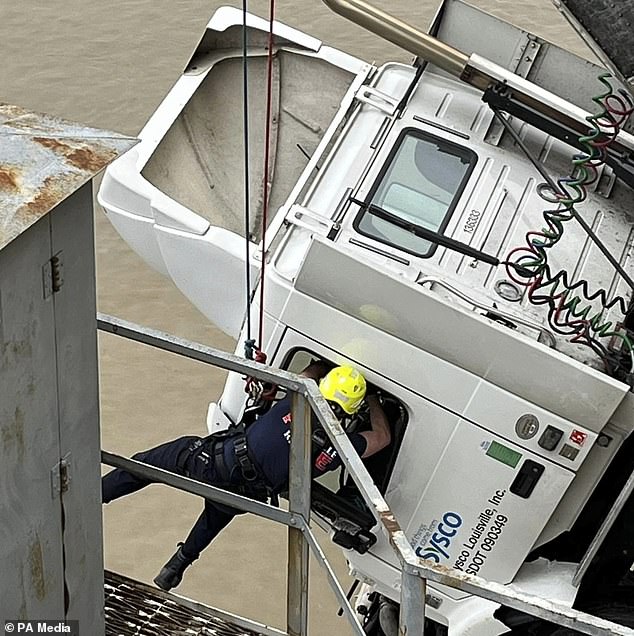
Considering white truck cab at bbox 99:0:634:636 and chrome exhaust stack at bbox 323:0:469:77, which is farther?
chrome exhaust stack at bbox 323:0:469:77

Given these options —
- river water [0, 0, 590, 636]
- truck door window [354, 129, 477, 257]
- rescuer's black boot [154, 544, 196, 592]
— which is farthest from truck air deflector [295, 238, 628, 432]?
river water [0, 0, 590, 636]

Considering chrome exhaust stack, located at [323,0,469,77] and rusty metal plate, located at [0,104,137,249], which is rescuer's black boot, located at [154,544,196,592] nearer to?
chrome exhaust stack, located at [323,0,469,77]

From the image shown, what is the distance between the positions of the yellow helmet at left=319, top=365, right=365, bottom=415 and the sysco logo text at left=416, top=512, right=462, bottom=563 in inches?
25.7

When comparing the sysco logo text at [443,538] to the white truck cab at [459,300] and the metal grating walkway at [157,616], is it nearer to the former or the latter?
the white truck cab at [459,300]

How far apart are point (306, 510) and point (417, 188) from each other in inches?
91.2

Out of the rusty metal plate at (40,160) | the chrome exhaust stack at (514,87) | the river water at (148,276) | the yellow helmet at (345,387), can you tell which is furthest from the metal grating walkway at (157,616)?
the river water at (148,276)

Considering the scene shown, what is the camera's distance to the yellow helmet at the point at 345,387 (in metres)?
5.43

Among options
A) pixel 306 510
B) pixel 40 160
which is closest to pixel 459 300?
pixel 306 510

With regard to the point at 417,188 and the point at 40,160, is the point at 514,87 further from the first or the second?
the point at 40,160

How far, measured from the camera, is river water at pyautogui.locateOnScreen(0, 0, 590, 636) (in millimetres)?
8000

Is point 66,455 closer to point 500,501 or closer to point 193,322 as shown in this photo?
point 500,501

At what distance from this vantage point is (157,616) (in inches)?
170

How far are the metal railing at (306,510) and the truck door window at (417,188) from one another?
1.95 metres

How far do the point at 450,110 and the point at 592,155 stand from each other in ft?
2.68
